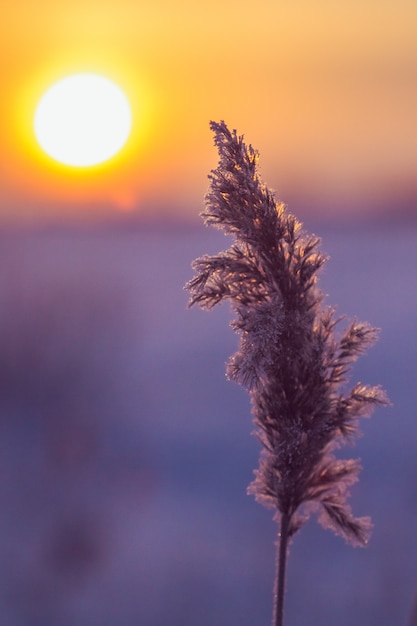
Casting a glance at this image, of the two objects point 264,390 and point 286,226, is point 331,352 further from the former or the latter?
point 286,226

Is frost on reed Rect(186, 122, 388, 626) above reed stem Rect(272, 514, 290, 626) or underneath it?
above

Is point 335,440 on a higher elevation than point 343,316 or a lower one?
lower

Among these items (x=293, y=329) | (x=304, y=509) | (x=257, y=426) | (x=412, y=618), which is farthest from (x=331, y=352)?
(x=412, y=618)

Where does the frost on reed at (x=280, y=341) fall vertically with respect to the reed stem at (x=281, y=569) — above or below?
above

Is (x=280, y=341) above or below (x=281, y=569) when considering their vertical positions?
above

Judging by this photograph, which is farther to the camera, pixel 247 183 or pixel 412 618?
pixel 412 618

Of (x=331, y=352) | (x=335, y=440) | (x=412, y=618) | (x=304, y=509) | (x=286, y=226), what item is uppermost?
(x=286, y=226)

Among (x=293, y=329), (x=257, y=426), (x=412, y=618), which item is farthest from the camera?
(x=412, y=618)

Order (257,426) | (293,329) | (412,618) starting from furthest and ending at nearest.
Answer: (412,618)
(257,426)
(293,329)
